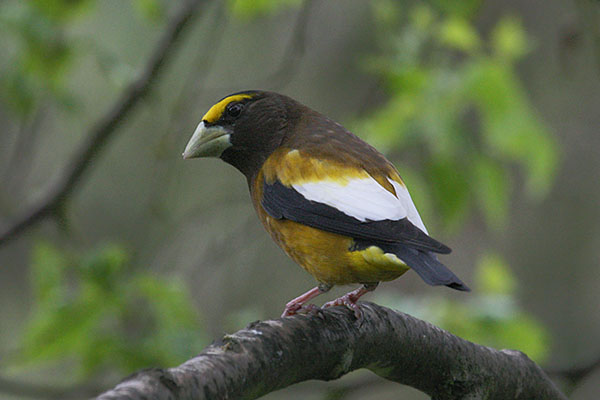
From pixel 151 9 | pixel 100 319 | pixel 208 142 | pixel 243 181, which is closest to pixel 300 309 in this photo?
pixel 208 142

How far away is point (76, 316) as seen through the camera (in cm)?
368

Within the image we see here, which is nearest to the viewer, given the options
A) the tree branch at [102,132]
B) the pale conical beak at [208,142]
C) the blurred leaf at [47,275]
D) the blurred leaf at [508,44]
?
the pale conical beak at [208,142]

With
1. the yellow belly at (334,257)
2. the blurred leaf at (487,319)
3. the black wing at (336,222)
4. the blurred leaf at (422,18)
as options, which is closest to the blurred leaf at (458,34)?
the blurred leaf at (422,18)

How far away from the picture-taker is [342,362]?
94.1 inches

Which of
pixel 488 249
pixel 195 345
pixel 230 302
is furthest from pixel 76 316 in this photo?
pixel 488 249

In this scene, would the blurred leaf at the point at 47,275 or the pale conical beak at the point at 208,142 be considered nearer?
the pale conical beak at the point at 208,142

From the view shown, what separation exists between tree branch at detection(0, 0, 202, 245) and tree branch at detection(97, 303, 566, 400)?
7.18 feet

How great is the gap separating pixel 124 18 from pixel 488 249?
452 cm

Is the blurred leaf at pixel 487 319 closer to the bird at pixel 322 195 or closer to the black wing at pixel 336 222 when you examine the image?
the bird at pixel 322 195

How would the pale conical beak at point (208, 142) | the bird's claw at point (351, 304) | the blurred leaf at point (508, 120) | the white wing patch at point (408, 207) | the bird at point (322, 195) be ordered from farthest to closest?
the blurred leaf at point (508, 120)
the pale conical beak at point (208, 142)
the white wing patch at point (408, 207)
the bird at point (322, 195)
the bird's claw at point (351, 304)

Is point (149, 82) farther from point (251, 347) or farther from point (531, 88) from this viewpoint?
point (531, 88)

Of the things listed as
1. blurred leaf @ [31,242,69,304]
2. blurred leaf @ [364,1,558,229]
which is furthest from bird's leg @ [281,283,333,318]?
blurred leaf @ [31,242,69,304]

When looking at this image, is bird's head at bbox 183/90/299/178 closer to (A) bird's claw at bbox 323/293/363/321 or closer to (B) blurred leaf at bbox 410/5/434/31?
(A) bird's claw at bbox 323/293/363/321

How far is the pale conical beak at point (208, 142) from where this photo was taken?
10.3 ft
